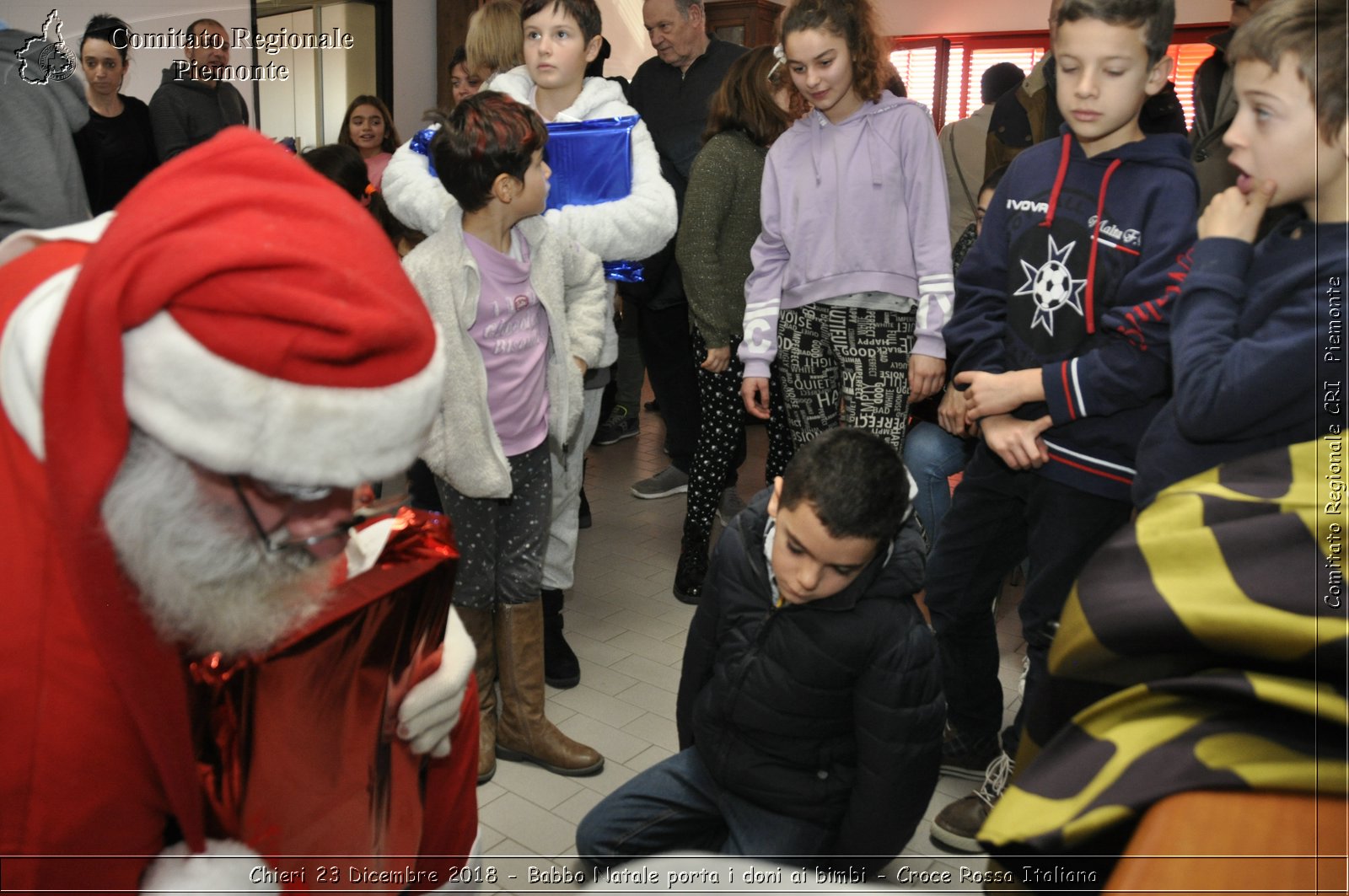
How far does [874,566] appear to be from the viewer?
183cm

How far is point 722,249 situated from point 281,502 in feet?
8.28

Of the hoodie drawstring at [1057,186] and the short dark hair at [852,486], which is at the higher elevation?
the hoodie drawstring at [1057,186]

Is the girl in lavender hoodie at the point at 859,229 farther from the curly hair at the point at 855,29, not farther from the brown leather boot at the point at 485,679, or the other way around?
the brown leather boot at the point at 485,679

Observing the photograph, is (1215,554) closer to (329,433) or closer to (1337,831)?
(1337,831)

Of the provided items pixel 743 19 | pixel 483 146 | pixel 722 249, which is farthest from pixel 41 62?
pixel 743 19

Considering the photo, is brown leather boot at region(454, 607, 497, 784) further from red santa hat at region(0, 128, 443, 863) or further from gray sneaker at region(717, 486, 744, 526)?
gray sneaker at region(717, 486, 744, 526)

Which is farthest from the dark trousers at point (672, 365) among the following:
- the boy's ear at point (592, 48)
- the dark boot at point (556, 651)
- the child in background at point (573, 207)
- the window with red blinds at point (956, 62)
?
the window with red blinds at point (956, 62)

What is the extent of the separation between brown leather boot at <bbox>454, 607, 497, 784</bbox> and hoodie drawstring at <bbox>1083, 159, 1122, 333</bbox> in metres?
1.48

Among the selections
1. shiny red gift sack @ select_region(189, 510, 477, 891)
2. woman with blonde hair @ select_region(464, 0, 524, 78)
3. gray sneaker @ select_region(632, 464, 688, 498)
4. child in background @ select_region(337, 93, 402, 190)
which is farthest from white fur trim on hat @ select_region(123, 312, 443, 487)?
child in background @ select_region(337, 93, 402, 190)

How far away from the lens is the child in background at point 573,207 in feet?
9.50

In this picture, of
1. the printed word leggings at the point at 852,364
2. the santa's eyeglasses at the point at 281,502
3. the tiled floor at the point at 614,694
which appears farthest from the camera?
the printed word leggings at the point at 852,364

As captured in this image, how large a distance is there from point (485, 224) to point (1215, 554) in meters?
1.91

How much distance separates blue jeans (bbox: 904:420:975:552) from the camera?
3053 mm

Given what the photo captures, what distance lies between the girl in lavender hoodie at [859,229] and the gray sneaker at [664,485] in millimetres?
1662
